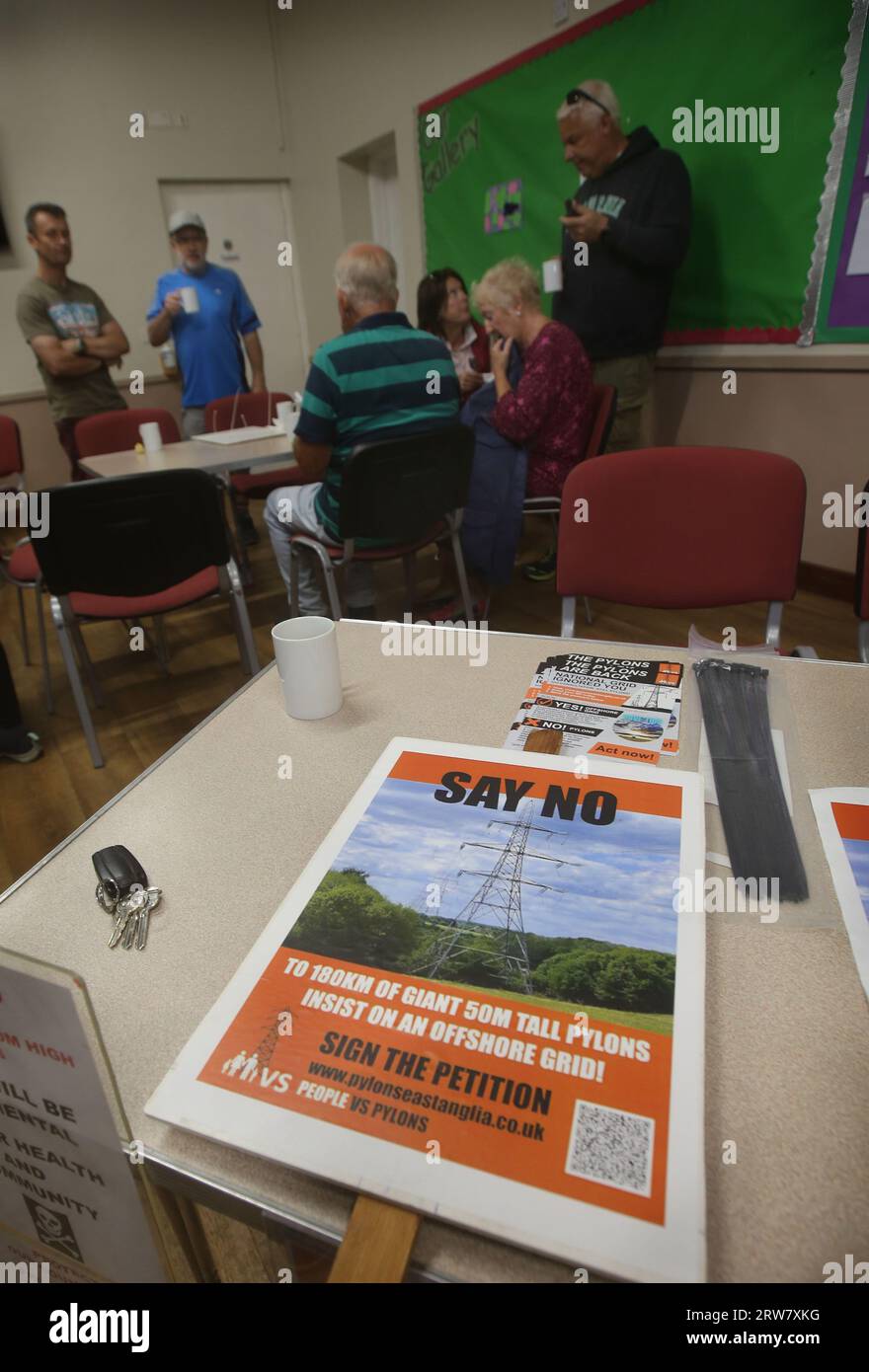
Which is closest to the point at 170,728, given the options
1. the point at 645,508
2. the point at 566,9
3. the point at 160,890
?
the point at 645,508

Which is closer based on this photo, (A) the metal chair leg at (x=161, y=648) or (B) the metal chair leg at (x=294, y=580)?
(B) the metal chair leg at (x=294, y=580)

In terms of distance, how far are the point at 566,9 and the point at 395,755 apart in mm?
3736

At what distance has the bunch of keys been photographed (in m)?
0.58

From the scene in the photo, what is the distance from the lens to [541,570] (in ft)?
10.7

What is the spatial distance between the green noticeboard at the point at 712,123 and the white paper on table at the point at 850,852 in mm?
2586

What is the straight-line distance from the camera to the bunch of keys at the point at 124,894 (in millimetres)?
577

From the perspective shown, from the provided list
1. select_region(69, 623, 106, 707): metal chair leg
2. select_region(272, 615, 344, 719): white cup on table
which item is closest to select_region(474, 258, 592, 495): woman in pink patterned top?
select_region(69, 623, 106, 707): metal chair leg

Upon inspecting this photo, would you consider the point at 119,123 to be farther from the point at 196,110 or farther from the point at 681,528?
the point at 681,528

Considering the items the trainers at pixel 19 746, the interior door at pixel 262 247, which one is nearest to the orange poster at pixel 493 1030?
the trainers at pixel 19 746

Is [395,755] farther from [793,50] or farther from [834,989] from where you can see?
[793,50]

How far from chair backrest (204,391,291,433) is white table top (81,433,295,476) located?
630 mm

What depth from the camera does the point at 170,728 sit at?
231cm

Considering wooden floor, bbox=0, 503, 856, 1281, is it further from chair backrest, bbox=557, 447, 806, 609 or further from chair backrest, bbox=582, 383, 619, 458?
chair backrest, bbox=557, 447, 806, 609

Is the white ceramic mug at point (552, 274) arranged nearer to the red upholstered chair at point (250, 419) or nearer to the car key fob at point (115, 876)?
the red upholstered chair at point (250, 419)
